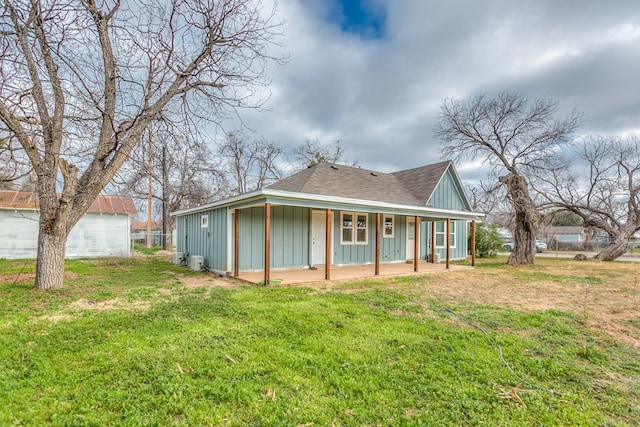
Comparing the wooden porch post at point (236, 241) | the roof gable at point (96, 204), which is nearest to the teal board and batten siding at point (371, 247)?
the wooden porch post at point (236, 241)

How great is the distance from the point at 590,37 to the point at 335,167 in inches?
349

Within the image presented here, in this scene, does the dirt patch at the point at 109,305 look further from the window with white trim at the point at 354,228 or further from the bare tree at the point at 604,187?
the bare tree at the point at 604,187

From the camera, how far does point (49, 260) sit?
616 cm

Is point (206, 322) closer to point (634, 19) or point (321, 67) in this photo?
point (321, 67)

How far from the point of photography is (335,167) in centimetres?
1302

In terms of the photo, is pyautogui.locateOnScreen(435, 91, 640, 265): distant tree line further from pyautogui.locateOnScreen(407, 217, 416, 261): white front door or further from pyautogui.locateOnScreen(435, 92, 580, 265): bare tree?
pyautogui.locateOnScreen(407, 217, 416, 261): white front door

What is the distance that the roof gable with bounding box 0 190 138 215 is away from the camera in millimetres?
13531

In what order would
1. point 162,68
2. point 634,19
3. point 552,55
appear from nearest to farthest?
point 162,68, point 634,19, point 552,55

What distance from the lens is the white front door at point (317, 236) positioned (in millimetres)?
10711

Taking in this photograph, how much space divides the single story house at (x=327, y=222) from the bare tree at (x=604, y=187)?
5.02m

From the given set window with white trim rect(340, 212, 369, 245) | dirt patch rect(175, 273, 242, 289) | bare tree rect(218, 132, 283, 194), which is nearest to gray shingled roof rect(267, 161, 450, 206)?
window with white trim rect(340, 212, 369, 245)

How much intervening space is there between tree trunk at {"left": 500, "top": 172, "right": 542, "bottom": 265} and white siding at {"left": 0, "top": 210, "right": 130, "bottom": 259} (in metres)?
18.3

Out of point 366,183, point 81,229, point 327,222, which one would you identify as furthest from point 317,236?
point 81,229

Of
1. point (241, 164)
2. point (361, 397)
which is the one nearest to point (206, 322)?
point (361, 397)
